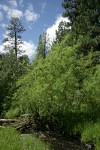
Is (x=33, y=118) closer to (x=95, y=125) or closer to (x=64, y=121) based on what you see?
(x=64, y=121)

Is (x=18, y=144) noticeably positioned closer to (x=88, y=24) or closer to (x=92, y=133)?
(x=92, y=133)

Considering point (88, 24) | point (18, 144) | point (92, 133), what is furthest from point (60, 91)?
point (88, 24)

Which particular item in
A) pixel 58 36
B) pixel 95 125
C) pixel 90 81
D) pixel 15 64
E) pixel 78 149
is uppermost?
pixel 58 36

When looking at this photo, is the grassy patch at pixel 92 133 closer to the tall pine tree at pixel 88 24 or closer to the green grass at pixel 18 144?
the green grass at pixel 18 144

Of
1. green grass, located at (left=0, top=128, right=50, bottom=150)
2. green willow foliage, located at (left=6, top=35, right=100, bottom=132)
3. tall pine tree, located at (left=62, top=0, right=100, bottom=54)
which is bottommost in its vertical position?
green grass, located at (left=0, top=128, right=50, bottom=150)

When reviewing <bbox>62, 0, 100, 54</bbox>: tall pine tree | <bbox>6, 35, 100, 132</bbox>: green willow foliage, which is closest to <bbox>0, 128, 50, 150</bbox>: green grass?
<bbox>6, 35, 100, 132</bbox>: green willow foliage

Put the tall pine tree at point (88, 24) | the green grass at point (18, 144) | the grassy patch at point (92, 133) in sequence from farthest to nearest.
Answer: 1. the tall pine tree at point (88, 24)
2. the grassy patch at point (92, 133)
3. the green grass at point (18, 144)

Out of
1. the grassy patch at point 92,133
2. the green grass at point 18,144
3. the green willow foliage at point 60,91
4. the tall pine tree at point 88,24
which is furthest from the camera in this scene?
the tall pine tree at point 88,24

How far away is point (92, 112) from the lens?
2469cm

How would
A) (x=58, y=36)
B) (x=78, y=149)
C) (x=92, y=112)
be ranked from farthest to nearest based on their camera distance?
(x=58, y=36)
(x=92, y=112)
(x=78, y=149)

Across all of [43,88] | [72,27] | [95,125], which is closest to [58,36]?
[72,27]

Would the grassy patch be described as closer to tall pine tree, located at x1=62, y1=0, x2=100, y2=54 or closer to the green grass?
the green grass

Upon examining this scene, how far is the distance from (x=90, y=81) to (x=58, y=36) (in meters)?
21.0

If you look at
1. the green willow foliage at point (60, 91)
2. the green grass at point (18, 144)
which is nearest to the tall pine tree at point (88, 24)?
the green willow foliage at point (60, 91)
